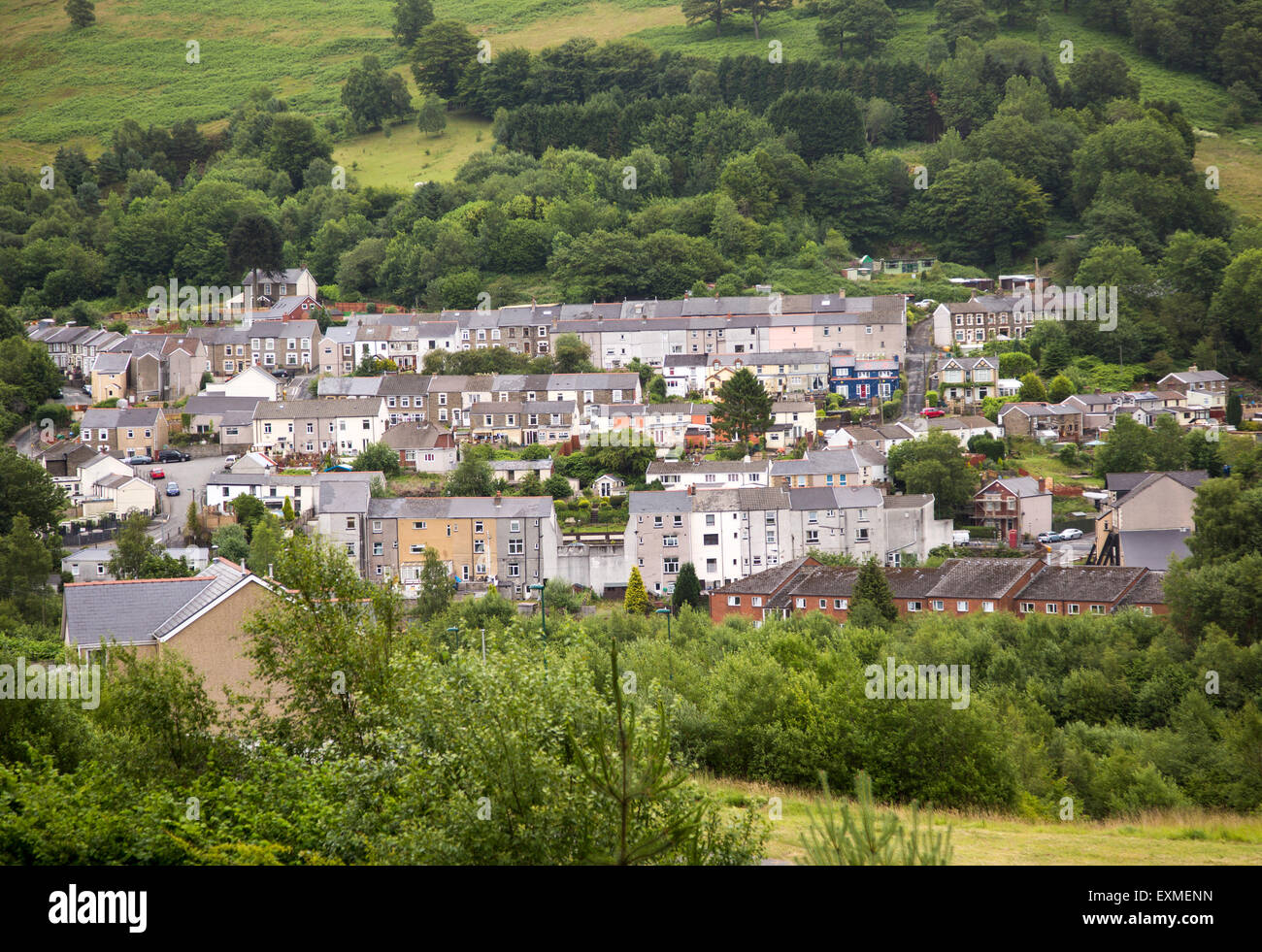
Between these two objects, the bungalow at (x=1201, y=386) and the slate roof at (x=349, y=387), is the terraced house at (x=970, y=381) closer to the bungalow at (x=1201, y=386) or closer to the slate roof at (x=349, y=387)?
the bungalow at (x=1201, y=386)

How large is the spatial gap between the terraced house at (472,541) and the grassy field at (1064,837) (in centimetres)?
2312

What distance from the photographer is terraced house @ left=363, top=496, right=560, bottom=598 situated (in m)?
38.8

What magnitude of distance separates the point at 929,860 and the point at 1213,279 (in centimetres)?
6004

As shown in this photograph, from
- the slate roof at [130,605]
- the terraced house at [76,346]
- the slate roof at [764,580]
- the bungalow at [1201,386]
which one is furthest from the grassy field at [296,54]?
the slate roof at [130,605]

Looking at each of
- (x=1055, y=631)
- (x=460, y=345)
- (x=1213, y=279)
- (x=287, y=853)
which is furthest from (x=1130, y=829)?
(x=1213, y=279)

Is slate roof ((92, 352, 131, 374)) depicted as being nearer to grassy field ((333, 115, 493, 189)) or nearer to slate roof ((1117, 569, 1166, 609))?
grassy field ((333, 115, 493, 189))

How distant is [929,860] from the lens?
7.38 meters

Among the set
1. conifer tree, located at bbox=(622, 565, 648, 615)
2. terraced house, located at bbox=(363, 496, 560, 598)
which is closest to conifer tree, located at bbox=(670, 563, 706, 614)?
conifer tree, located at bbox=(622, 565, 648, 615)

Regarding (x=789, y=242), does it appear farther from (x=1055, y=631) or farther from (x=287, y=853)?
(x=287, y=853)

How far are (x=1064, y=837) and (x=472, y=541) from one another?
2802cm

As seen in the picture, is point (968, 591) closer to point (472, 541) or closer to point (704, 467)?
point (704, 467)

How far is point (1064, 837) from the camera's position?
12.8m

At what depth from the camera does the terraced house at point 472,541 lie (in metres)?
38.8

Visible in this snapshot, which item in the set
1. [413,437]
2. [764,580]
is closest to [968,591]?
[764,580]
